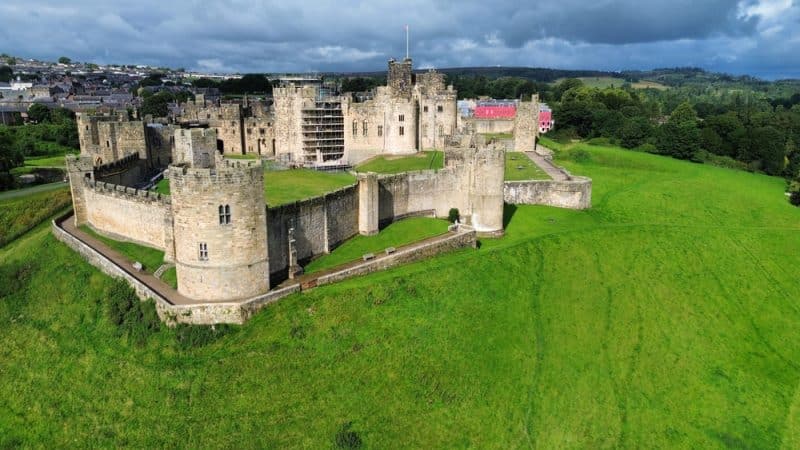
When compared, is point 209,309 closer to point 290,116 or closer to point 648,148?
point 290,116

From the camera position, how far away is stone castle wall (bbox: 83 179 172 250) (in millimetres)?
32938

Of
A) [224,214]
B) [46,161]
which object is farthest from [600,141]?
[224,214]

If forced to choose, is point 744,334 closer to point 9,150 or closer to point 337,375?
point 337,375

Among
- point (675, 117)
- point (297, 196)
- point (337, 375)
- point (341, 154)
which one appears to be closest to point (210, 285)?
point (337, 375)

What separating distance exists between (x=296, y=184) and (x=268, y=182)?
2687 mm

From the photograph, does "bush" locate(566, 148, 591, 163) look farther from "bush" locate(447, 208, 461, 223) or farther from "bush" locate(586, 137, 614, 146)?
"bush" locate(447, 208, 461, 223)

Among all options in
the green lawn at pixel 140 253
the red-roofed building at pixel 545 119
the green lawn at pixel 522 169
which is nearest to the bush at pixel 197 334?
the green lawn at pixel 140 253

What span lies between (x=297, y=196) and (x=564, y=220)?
1771 centimetres

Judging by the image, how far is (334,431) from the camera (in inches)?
892

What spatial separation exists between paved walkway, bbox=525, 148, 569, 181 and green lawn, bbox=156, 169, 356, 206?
16.1m

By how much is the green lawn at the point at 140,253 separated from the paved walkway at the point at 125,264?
30 centimetres

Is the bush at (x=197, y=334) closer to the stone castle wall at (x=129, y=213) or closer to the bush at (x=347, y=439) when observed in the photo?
the bush at (x=347, y=439)

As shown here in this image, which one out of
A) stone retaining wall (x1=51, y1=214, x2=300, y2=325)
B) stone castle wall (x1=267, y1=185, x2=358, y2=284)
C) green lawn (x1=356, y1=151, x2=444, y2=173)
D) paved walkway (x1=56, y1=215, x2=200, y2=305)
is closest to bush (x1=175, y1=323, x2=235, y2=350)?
stone retaining wall (x1=51, y1=214, x2=300, y2=325)

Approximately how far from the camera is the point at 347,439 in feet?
73.4
